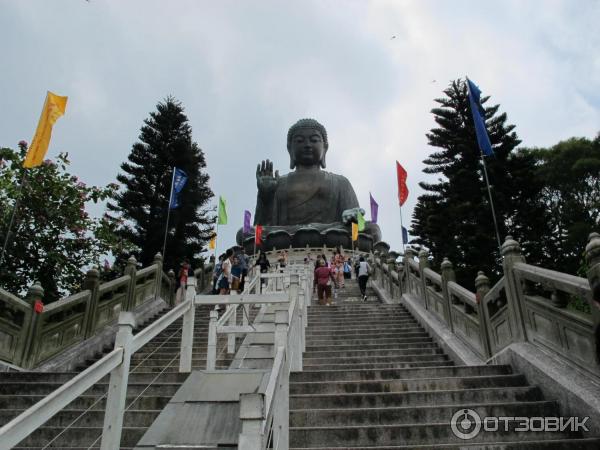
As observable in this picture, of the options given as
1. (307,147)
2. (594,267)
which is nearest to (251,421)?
(594,267)

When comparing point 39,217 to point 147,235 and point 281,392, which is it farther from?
point 281,392

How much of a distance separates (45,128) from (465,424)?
9.55 m

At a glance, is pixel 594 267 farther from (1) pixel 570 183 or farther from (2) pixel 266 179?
(1) pixel 570 183

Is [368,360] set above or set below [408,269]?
below

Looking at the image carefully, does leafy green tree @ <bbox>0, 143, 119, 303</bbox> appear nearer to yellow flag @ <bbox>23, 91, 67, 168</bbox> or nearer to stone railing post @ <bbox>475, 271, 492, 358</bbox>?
yellow flag @ <bbox>23, 91, 67, 168</bbox>

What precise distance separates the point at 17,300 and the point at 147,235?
10.8m

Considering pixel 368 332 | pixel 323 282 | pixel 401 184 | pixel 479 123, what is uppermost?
pixel 401 184

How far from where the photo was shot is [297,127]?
1029 inches

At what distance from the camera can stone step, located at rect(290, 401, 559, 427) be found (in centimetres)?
415

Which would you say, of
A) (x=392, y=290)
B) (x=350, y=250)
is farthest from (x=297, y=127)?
(x=392, y=290)

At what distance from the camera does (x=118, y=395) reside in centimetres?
256

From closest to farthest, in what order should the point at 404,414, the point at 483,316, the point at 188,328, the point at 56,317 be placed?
the point at 404,414, the point at 188,328, the point at 483,316, the point at 56,317

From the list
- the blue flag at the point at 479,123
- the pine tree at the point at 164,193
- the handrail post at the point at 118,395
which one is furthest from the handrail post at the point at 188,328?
the pine tree at the point at 164,193

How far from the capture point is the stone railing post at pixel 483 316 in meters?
6.23
